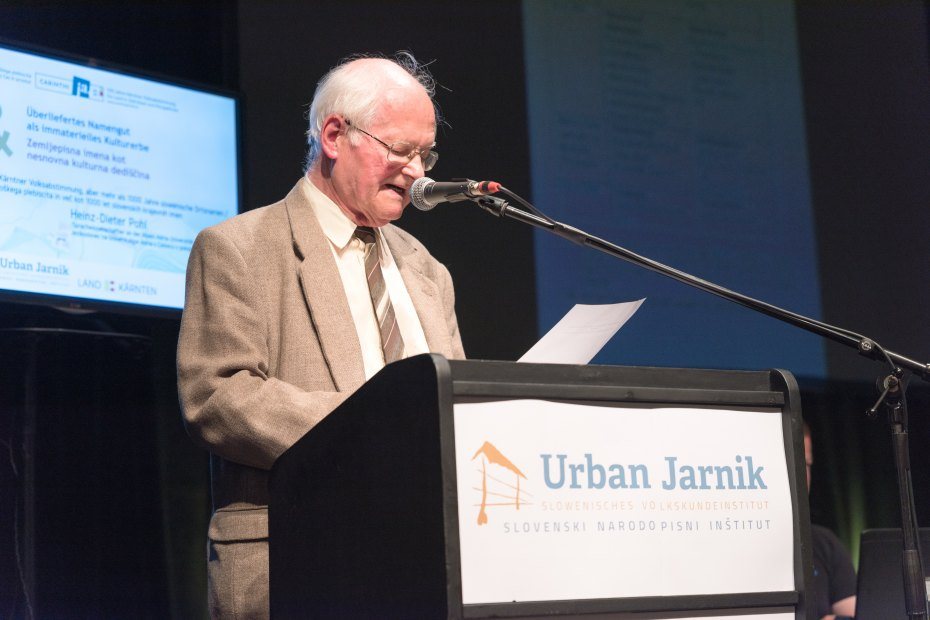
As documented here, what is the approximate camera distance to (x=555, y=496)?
4.23 ft

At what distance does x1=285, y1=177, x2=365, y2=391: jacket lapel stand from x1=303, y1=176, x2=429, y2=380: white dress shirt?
0.04 metres

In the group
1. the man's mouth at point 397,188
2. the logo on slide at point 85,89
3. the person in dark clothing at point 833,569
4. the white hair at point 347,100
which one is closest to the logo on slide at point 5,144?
the logo on slide at point 85,89

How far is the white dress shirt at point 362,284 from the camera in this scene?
204cm

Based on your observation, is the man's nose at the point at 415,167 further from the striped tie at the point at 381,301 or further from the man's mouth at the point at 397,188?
the striped tie at the point at 381,301

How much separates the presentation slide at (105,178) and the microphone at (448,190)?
5.08ft

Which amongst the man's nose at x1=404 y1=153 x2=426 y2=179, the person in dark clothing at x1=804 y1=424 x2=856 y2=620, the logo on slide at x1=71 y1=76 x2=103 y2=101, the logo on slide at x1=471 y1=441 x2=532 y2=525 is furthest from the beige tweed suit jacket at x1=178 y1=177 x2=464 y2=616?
the person in dark clothing at x1=804 y1=424 x2=856 y2=620

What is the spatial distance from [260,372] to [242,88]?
6.74 feet

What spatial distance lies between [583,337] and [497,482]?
0.39m

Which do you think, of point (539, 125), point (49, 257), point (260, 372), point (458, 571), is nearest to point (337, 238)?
point (260, 372)

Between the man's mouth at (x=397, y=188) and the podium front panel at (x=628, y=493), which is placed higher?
the man's mouth at (x=397, y=188)

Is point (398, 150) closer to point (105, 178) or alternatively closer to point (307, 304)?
point (307, 304)

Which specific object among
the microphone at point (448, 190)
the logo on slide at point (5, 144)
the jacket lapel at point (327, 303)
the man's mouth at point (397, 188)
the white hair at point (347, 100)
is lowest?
the jacket lapel at point (327, 303)

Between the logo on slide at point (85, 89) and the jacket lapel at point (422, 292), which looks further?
the logo on slide at point (85, 89)

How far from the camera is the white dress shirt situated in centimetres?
204
